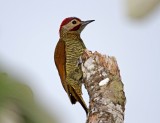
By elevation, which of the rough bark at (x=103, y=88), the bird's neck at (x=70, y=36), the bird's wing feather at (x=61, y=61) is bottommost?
the bird's wing feather at (x=61, y=61)

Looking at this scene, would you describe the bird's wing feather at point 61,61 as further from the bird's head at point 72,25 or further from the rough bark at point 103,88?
the rough bark at point 103,88

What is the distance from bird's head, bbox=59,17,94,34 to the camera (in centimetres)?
468

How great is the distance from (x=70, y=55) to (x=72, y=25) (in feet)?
2.00

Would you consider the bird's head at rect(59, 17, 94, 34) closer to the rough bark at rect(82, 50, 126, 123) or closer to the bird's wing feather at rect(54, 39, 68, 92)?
the bird's wing feather at rect(54, 39, 68, 92)

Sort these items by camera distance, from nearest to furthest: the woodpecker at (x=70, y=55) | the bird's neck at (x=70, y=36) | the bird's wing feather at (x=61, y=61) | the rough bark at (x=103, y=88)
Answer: the rough bark at (x=103, y=88)
the woodpecker at (x=70, y=55)
the bird's wing feather at (x=61, y=61)
the bird's neck at (x=70, y=36)

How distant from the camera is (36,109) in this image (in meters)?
0.66

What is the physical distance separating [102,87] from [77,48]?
2.56m

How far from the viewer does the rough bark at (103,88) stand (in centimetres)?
148

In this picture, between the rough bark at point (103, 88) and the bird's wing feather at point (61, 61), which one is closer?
the rough bark at point (103, 88)

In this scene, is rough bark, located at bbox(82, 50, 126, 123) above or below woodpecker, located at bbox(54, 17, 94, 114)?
above

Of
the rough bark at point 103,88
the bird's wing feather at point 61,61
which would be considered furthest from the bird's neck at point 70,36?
the rough bark at point 103,88

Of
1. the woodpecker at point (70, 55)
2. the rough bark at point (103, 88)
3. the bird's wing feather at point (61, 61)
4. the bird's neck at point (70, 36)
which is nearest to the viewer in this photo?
the rough bark at point (103, 88)

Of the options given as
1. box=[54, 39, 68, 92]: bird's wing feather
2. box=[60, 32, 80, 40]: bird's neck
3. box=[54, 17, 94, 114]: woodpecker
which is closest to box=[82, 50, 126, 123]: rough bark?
box=[54, 17, 94, 114]: woodpecker

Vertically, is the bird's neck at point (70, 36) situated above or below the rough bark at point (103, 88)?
below
